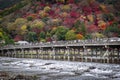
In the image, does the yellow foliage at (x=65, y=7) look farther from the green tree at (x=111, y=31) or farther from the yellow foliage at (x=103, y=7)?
the green tree at (x=111, y=31)

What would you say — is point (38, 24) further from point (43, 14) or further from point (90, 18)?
point (90, 18)

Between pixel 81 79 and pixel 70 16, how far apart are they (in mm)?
110069

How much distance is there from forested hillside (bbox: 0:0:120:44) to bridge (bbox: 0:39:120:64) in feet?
53.4

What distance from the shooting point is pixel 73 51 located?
108 meters

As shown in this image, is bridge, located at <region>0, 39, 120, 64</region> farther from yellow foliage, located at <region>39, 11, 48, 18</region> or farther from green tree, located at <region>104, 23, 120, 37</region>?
yellow foliage, located at <region>39, 11, 48, 18</region>

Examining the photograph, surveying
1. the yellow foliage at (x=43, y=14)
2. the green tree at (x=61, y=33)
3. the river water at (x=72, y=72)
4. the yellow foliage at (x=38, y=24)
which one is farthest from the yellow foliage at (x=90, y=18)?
the river water at (x=72, y=72)

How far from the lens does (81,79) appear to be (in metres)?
45.0

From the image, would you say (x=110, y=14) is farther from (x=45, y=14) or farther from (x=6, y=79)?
(x=6, y=79)

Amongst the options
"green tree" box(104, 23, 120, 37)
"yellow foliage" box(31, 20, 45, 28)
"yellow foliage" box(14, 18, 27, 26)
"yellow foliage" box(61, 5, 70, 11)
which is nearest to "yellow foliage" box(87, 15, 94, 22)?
"yellow foliage" box(61, 5, 70, 11)

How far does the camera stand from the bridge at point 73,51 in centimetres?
7519

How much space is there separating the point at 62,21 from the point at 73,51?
1700 inches

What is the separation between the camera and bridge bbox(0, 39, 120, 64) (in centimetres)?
7519

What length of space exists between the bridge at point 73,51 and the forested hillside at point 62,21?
16273 millimetres

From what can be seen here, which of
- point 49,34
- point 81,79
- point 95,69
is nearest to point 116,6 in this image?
point 49,34
